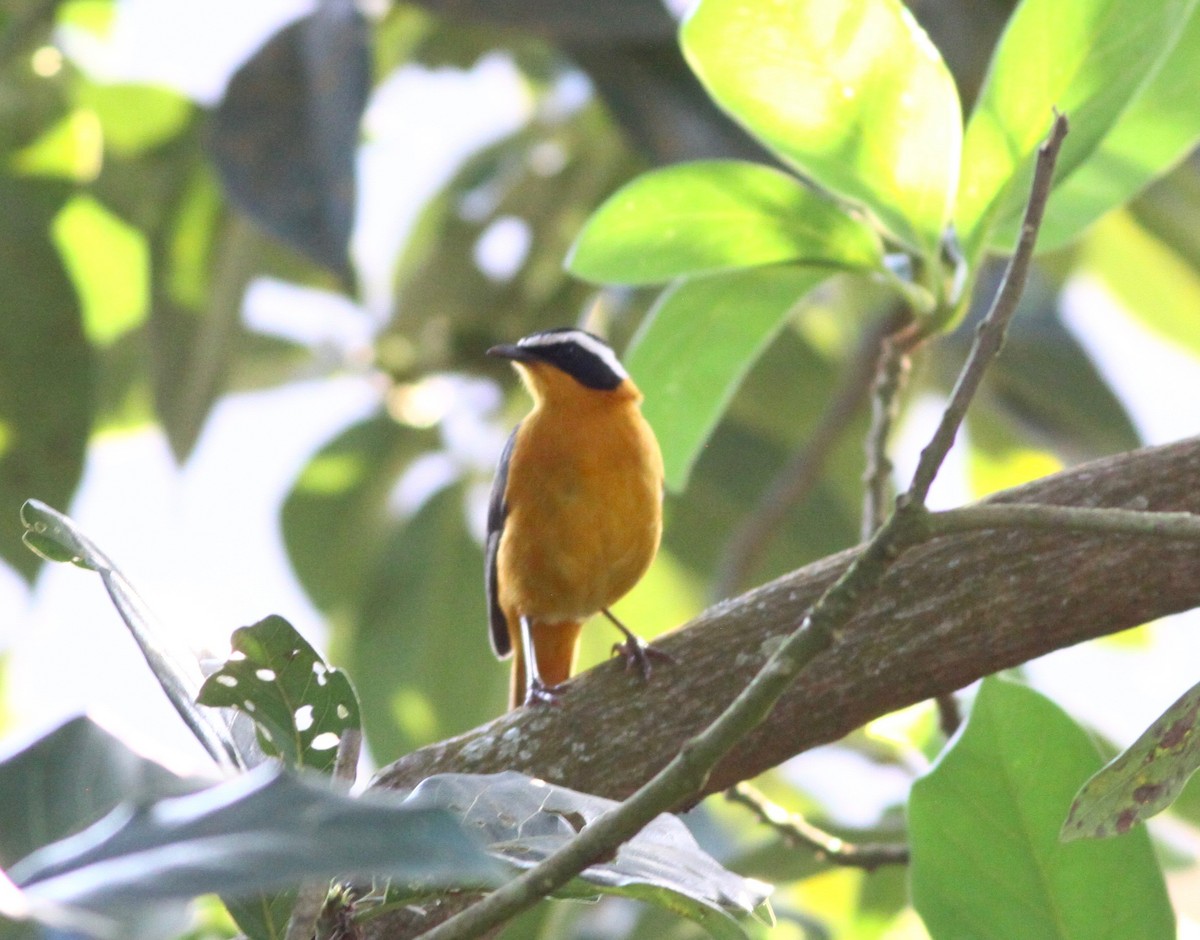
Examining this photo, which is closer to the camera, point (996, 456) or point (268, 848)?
point (268, 848)

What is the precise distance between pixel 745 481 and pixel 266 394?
166 centimetres

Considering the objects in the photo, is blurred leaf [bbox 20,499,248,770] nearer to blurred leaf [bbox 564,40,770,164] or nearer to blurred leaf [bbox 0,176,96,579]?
blurred leaf [bbox 0,176,96,579]

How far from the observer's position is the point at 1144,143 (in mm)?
2635

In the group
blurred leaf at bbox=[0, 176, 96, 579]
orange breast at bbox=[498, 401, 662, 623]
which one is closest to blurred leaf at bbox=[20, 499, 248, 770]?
orange breast at bbox=[498, 401, 662, 623]

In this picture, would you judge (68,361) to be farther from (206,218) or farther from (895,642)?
(895,642)

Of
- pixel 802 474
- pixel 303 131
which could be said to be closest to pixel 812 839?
pixel 802 474

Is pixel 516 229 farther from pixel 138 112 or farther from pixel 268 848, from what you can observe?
pixel 268 848

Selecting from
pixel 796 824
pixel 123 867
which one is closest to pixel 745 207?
pixel 796 824

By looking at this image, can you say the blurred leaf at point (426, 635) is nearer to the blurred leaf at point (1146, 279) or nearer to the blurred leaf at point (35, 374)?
the blurred leaf at point (35, 374)

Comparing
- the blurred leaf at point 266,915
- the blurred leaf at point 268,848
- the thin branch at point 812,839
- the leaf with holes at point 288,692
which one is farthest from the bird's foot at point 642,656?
the blurred leaf at point 268,848

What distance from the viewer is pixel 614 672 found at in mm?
2406

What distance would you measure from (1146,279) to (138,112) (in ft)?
11.4

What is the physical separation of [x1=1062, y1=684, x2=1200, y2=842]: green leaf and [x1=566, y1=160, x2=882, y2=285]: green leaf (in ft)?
3.76

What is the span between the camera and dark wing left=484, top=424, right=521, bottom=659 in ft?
12.8
